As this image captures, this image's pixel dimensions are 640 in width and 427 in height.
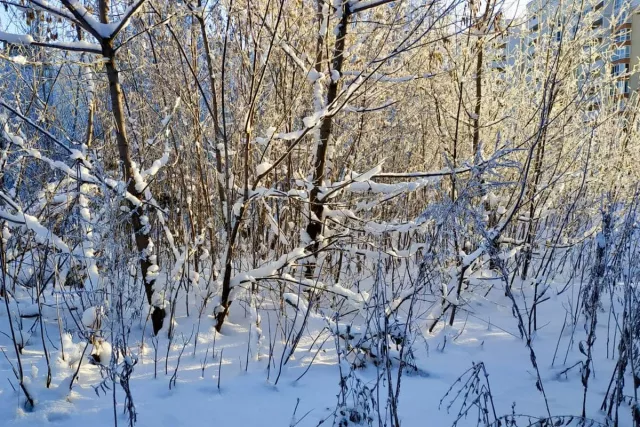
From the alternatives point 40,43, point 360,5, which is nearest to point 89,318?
point 40,43

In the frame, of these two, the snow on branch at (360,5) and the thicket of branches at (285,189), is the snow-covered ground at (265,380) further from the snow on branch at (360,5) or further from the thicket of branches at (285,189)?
the snow on branch at (360,5)

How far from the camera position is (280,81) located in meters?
3.80

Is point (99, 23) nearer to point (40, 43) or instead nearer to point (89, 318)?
point (40, 43)

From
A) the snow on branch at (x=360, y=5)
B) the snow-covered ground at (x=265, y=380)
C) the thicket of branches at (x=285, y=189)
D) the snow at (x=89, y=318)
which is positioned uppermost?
the snow on branch at (x=360, y=5)

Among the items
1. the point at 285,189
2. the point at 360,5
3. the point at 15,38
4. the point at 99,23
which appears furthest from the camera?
the point at 285,189

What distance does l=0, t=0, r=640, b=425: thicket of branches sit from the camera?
2402 millimetres

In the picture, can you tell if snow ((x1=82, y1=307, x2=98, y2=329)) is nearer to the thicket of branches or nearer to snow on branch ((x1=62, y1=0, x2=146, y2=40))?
the thicket of branches

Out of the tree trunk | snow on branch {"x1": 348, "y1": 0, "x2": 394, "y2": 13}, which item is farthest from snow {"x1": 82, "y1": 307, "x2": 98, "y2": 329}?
snow on branch {"x1": 348, "y1": 0, "x2": 394, "y2": 13}

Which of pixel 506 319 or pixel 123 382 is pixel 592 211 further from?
pixel 123 382

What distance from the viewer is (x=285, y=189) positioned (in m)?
4.15

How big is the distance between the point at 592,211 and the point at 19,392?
18.7ft

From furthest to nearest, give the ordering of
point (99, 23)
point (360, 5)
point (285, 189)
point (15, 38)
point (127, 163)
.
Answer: point (285, 189), point (360, 5), point (127, 163), point (99, 23), point (15, 38)

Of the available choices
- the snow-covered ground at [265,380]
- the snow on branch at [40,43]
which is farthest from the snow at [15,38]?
the snow-covered ground at [265,380]

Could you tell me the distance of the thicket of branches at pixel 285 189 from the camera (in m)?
2.40
